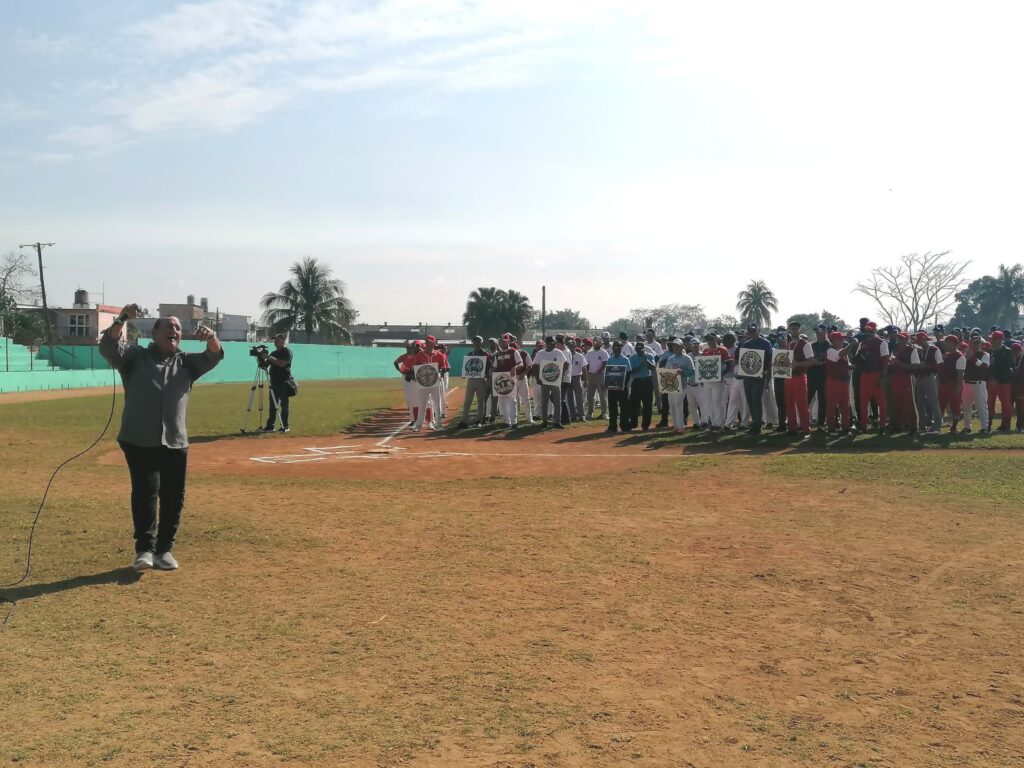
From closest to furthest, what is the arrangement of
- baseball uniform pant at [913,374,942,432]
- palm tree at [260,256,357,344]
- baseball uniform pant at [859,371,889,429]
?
baseball uniform pant at [859,371,889,429] < baseball uniform pant at [913,374,942,432] < palm tree at [260,256,357,344]

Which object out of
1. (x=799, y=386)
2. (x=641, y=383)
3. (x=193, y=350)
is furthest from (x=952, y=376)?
(x=193, y=350)

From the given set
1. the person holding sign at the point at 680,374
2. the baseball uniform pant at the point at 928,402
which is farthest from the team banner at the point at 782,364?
the baseball uniform pant at the point at 928,402

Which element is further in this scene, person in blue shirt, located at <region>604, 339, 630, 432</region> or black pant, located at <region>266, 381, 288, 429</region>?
black pant, located at <region>266, 381, 288, 429</region>

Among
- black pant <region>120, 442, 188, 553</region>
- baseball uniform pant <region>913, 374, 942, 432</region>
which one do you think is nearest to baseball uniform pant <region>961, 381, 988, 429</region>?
baseball uniform pant <region>913, 374, 942, 432</region>

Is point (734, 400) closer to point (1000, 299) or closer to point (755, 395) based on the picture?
point (755, 395)

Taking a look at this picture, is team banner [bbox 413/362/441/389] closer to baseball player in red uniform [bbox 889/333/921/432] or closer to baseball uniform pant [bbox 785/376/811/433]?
baseball uniform pant [bbox 785/376/811/433]

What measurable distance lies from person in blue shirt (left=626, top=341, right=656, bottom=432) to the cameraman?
740 cm

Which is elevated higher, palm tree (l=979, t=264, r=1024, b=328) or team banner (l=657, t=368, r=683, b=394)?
palm tree (l=979, t=264, r=1024, b=328)

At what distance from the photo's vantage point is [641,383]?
62.0 ft

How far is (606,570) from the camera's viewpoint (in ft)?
23.7

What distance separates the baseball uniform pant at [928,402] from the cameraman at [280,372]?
12.9 metres

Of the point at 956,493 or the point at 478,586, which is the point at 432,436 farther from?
the point at 478,586

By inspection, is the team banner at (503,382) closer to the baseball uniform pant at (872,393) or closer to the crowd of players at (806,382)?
the crowd of players at (806,382)

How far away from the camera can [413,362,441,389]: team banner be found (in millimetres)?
19344
